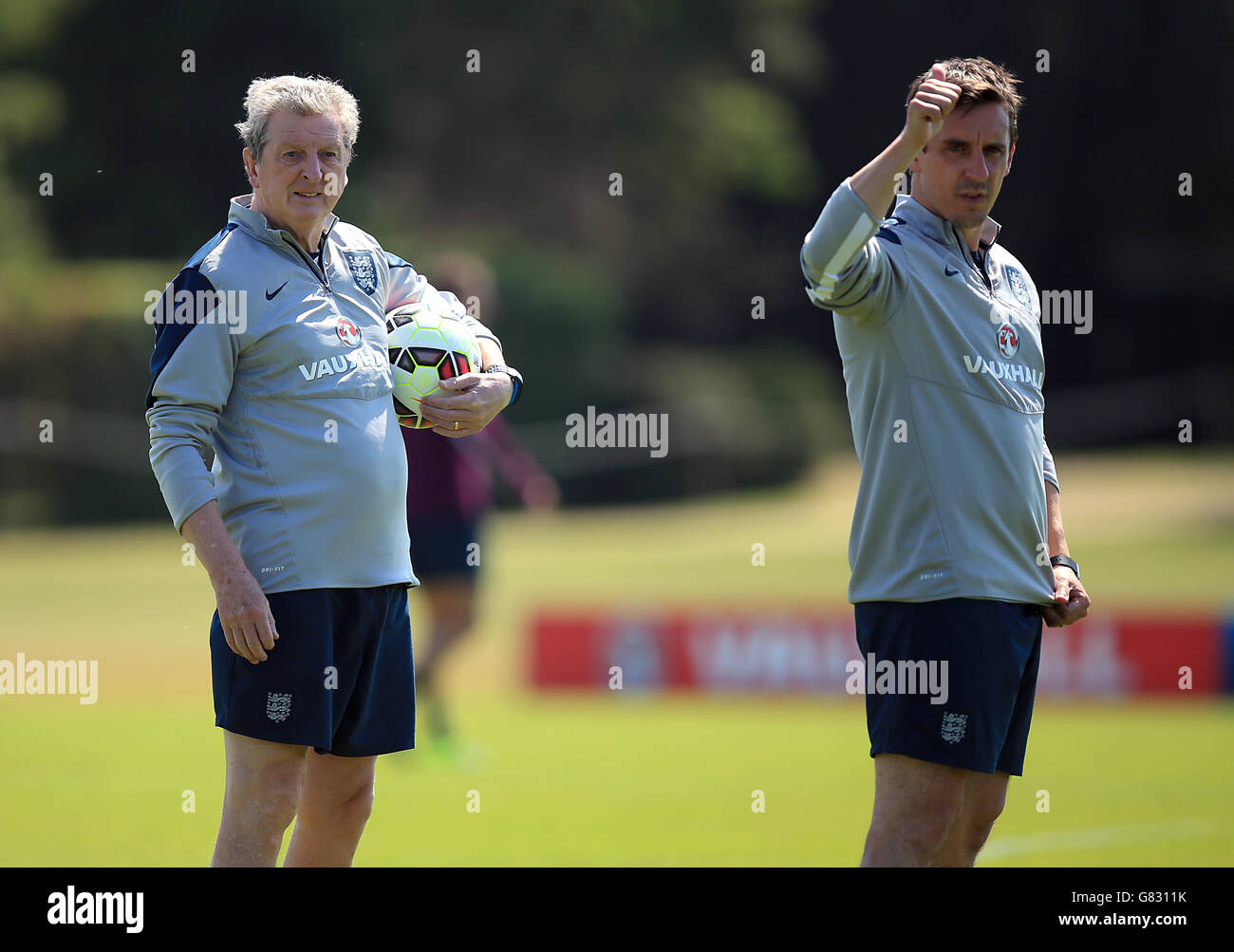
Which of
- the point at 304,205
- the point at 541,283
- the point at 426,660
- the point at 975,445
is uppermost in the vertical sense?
the point at 541,283

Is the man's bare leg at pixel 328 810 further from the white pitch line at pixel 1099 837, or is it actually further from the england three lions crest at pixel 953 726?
the white pitch line at pixel 1099 837

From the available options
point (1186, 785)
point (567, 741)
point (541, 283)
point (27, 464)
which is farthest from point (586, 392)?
point (1186, 785)

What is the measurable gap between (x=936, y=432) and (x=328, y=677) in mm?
1711

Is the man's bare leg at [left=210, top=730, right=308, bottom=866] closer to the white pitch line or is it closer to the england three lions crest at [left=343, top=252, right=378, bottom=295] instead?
the england three lions crest at [left=343, top=252, right=378, bottom=295]

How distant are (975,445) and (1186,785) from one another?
16.6 feet

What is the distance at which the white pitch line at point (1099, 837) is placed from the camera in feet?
22.9

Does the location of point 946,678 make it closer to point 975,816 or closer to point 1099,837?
point 975,816

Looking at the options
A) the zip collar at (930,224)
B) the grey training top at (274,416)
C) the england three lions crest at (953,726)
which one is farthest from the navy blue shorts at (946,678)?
the grey training top at (274,416)

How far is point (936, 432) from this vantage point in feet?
14.3

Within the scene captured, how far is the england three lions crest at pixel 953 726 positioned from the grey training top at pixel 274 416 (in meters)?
1.47

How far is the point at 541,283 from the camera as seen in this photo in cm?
3006

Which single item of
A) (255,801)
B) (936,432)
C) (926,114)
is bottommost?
(255,801)
